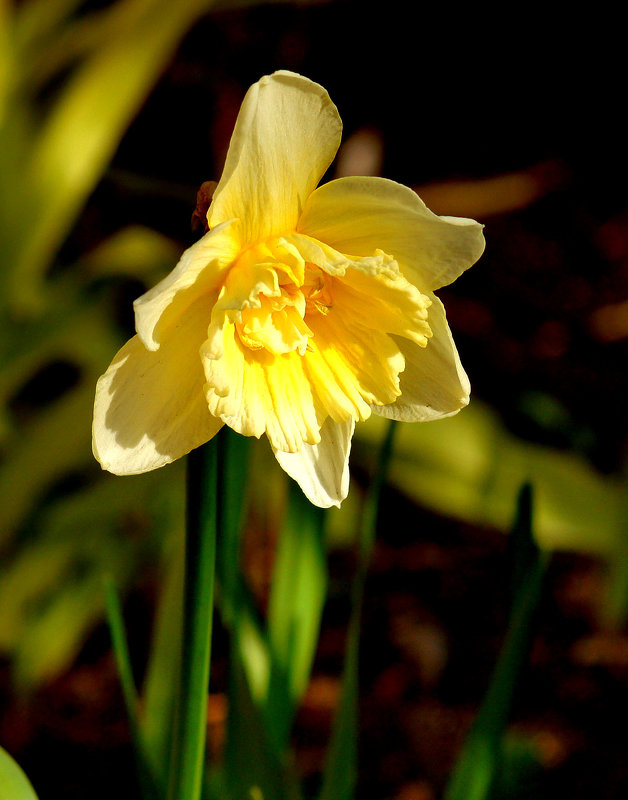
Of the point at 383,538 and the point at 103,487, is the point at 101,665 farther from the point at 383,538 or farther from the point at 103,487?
the point at 383,538

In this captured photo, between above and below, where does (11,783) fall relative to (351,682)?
above

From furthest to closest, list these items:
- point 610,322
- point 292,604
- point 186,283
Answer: point 610,322 → point 292,604 → point 186,283

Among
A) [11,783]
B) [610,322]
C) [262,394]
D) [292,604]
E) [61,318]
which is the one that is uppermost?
[262,394]

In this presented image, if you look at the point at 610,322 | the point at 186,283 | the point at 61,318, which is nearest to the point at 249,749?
the point at 186,283

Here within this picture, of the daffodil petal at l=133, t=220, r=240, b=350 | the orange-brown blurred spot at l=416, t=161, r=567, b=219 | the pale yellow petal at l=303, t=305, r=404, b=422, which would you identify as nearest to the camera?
the daffodil petal at l=133, t=220, r=240, b=350

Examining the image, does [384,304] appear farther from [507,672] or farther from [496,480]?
[496,480]

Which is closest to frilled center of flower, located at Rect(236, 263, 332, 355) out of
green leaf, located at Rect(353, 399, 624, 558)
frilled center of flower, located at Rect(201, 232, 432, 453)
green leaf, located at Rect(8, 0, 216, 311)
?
frilled center of flower, located at Rect(201, 232, 432, 453)

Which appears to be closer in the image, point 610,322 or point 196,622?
point 196,622

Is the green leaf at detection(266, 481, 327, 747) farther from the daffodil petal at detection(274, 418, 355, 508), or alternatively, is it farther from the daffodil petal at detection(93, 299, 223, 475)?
the daffodil petal at detection(93, 299, 223, 475)
